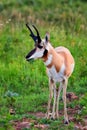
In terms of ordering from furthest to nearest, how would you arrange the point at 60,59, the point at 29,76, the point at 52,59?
the point at 29,76
the point at 60,59
the point at 52,59

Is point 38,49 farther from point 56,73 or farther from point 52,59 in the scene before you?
point 56,73

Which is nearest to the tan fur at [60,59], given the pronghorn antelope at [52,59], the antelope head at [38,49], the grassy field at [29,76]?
the pronghorn antelope at [52,59]

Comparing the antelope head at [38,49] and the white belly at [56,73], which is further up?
the antelope head at [38,49]

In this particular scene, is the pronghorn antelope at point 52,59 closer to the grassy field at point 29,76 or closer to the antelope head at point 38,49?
the antelope head at point 38,49

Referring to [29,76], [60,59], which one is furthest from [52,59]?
[29,76]

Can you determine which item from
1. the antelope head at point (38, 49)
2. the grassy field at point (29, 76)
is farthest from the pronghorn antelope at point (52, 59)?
the grassy field at point (29, 76)

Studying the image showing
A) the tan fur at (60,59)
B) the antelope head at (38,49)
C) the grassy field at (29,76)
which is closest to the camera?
the antelope head at (38,49)

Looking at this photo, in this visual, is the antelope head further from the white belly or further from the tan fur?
the white belly

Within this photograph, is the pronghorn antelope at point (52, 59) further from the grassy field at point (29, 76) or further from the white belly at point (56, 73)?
the grassy field at point (29, 76)

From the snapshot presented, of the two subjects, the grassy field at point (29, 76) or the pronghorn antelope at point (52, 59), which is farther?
the grassy field at point (29, 76)

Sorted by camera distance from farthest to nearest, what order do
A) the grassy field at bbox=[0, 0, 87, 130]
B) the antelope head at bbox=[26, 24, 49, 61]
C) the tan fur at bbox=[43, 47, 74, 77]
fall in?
1. the grassy field at bbox=[0, 0, 87, 130]
2. the tan fur at bbox=[43, 47, 74, 77]
3. the antelope head at bbox=[26, 24, 49, 61]

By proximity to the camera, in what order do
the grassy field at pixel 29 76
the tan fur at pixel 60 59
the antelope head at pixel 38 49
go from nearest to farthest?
the antelope head at pixel 38 49 < the tan fur at pixel 60 59 < the grassy field at pixel 29 76

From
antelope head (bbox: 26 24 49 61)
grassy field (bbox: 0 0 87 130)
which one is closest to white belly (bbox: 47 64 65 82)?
antelope head (bbox: 26 24 49 61)

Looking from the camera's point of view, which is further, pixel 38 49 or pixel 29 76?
pixel 29 76
